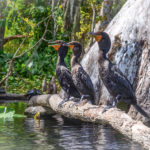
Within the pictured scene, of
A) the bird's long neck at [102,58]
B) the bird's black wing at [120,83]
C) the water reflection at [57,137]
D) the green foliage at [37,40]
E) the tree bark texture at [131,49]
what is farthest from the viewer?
the green foliage at [37,40]

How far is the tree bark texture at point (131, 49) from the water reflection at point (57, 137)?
3.06 ft

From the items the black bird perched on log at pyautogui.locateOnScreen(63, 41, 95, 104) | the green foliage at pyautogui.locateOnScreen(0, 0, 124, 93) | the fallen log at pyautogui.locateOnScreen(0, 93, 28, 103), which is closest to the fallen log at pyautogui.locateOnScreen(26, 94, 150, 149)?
the black bird perched on log at pyautogui.locateOnScreen(63, 41, 95, 104)

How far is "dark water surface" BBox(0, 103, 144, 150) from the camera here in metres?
5.79

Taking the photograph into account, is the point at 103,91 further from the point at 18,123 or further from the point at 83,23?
the point at 83,23

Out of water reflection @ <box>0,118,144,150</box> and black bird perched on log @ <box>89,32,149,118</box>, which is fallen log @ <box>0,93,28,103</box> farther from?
black bird perched on log @ <box>89,32,149,118</box>

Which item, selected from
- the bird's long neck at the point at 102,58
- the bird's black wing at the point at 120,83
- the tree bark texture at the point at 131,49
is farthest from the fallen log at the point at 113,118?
the tree bark texture at the point at 131,49

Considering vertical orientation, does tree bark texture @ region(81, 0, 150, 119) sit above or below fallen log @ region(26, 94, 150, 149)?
above

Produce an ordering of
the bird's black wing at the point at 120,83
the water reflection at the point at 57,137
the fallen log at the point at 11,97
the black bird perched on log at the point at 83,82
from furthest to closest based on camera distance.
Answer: the fallen log at the point at 11,97, the black bird perched on log at the point at 83,82, the bird's black wing at the point at 120,83, the water reflection at the point at 57,137

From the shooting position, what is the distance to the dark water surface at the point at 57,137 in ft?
19.0

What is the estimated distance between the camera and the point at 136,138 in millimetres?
4379

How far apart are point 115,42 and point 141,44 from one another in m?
0.59

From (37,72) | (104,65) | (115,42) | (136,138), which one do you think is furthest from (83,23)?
(136,138)

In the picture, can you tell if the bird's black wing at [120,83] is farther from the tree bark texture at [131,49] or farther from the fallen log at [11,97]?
the fallen log at [11,97]

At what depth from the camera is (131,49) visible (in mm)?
8234
